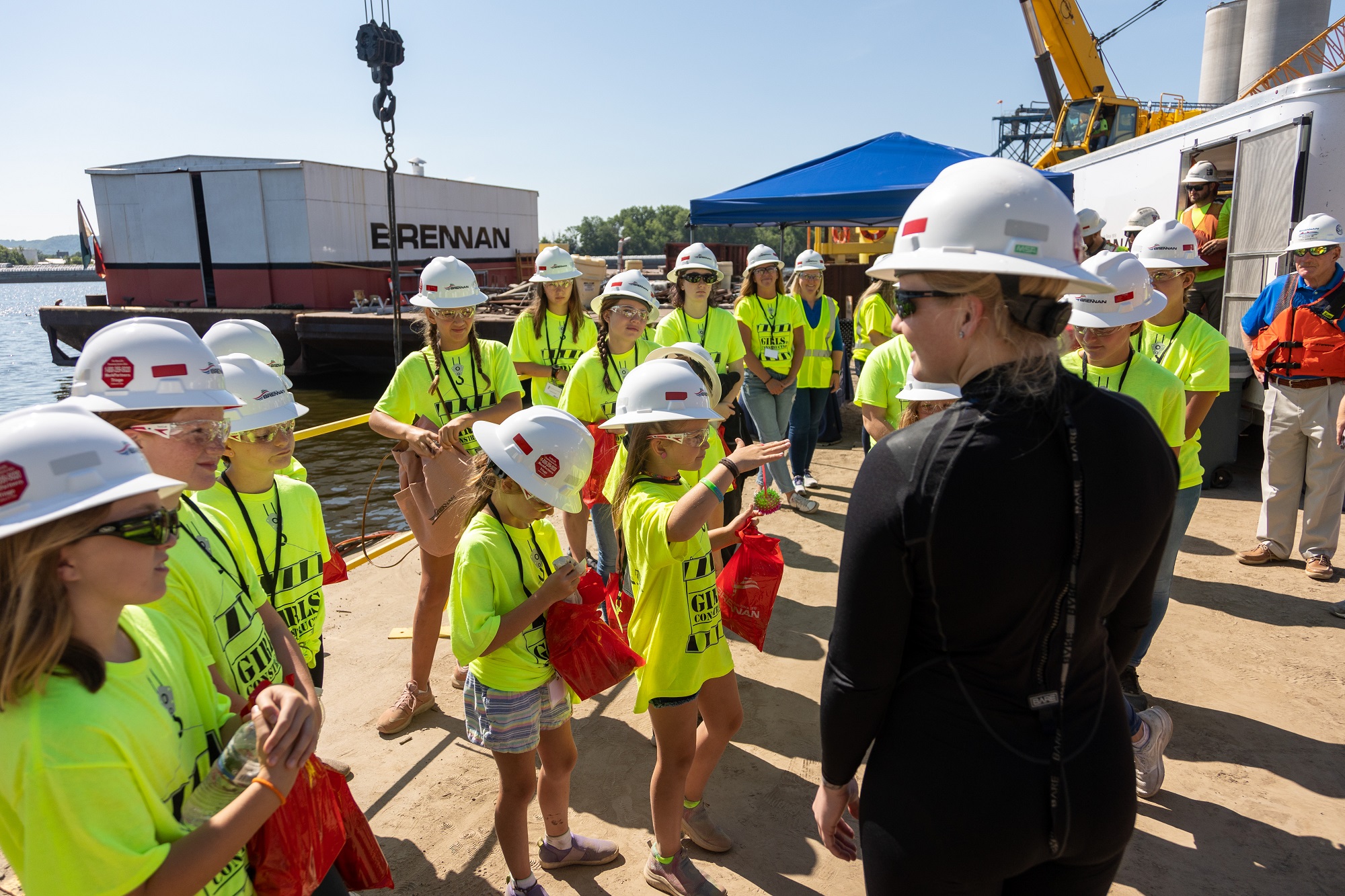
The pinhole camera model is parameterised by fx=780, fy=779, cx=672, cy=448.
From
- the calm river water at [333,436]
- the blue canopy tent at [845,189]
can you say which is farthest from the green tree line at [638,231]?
the blue canopy tent at [845,189]

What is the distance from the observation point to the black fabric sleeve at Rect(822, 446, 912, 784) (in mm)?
1370

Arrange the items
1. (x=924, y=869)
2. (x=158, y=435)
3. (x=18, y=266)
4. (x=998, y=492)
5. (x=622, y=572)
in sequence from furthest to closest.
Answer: (x=18, y=266)
(x=622, y=572)
(x=158, y=435)
(x=924, y=869)
(x=998, y=492)

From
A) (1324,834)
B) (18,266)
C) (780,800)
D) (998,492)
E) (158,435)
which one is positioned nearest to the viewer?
(998,492)

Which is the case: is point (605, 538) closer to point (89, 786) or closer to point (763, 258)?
point (763, 258)

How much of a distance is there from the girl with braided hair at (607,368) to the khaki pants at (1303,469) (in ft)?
14.6

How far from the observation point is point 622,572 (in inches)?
159

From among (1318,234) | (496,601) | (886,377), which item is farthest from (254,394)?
(1318,234)

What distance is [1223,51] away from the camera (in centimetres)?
2775

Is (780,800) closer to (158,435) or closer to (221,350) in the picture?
(158,435)

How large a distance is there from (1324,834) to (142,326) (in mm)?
4380

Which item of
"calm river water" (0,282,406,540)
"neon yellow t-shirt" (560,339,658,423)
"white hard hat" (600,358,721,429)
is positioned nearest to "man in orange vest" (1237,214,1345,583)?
"neon yellow t-shirt" (560,339,658,423)

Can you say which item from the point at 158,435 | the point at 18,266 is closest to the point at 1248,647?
the point at 158,435

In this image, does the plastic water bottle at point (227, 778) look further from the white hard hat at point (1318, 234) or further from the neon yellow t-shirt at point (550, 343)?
the white hard hat at point (1318, 234)

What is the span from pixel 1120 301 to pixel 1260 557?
346 cm
